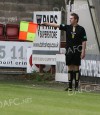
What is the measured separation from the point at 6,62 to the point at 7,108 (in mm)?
8937

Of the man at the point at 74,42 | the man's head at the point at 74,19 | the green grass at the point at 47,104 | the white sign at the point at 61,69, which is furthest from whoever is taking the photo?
the white sign at the point at 61,69

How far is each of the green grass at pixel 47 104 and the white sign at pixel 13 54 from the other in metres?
5.74

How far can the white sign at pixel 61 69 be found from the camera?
16.2 m

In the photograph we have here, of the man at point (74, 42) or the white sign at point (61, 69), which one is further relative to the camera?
the white sign at point (61, 69)

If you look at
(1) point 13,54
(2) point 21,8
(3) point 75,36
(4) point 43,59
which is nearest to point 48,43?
(4) point 43,59

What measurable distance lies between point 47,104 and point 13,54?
826cm

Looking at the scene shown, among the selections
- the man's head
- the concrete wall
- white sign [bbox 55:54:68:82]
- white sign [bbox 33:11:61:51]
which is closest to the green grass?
the man's head

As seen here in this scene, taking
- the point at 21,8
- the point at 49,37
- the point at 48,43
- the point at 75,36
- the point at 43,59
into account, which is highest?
the point at 21,8

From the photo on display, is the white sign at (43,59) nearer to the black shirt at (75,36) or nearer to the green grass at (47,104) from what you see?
the black shirt at (75,36)

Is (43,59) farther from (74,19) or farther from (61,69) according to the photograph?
(74,19)

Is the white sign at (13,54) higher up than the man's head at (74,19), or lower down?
lower down

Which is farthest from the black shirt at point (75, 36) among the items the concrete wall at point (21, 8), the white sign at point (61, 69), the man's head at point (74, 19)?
the concrete wall at point (21, 8)

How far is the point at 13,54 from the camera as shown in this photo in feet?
58.5

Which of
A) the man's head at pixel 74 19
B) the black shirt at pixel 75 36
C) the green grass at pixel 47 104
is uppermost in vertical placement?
the man's head at pixel 74 19
